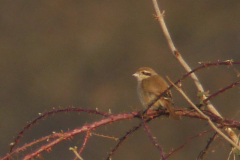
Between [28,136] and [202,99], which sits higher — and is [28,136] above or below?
above

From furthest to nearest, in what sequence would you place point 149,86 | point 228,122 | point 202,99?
point 149,86, point 202,99, point 228,122

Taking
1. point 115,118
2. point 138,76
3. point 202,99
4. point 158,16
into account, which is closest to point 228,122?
point 202,99

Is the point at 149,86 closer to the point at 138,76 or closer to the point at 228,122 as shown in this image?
the point at 138,76

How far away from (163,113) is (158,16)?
559mm

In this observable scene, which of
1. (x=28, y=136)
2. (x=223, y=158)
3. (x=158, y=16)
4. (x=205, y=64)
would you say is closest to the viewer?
(x=205, y=64)

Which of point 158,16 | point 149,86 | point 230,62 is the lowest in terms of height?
point 230,62

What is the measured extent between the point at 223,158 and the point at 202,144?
2.16ft

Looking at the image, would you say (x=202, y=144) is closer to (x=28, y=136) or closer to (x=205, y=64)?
(x=28, y=136)

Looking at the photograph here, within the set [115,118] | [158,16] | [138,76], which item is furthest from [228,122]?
[138,76]

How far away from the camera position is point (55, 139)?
1.82 m

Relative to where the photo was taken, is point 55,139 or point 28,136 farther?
point 28,136

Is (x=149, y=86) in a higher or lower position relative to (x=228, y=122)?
higher

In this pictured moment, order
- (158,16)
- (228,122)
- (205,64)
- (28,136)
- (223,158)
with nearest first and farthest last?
(205,64), (228,122), (158,16), (223,158), (28,136)

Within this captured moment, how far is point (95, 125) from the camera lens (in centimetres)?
190
